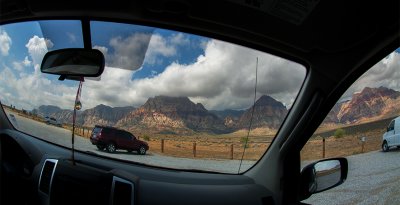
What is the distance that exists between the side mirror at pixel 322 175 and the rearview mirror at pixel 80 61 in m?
1.90

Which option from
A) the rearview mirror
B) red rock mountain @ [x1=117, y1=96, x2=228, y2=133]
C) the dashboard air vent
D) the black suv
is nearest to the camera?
the rearview mirror

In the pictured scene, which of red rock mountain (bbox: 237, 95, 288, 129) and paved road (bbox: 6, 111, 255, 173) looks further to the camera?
paved road (bbox: 6, 111, 255, 173)

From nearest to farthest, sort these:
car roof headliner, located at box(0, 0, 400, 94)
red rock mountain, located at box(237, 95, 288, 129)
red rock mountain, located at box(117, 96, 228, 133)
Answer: car roof headliner, located at box(0, 0, 400, 94), red rock mountain, located at box(237, 95, 288, 129), red rock mountain, located at box(117, 96, 228, 133)

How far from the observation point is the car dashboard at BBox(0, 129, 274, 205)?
11.4 ft

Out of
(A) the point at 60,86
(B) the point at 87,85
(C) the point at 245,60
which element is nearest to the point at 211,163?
(C) the point at 245,60

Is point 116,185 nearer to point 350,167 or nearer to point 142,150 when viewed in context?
point 142,150

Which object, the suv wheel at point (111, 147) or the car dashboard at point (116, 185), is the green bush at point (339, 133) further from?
the suv wheel at point (111, 147)

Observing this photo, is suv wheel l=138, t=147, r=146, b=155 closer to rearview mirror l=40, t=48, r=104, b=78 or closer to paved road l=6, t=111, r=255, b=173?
paved road l=6, t=111, r=255, b=173

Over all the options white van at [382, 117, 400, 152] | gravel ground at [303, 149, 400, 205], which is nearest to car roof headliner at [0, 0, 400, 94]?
gravel ground at [303, 149, 400, 205]

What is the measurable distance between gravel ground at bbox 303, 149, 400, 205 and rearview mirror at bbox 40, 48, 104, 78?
7.92 feet

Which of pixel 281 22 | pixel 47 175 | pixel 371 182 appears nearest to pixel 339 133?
pixel 281 22

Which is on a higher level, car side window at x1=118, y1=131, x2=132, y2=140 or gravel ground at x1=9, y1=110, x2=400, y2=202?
car side window at x1=118, y1=131, x2=132, y2=140

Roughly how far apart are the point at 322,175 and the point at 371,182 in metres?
2.09

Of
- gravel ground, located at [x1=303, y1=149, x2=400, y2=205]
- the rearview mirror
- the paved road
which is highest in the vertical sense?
the rearview mirror
